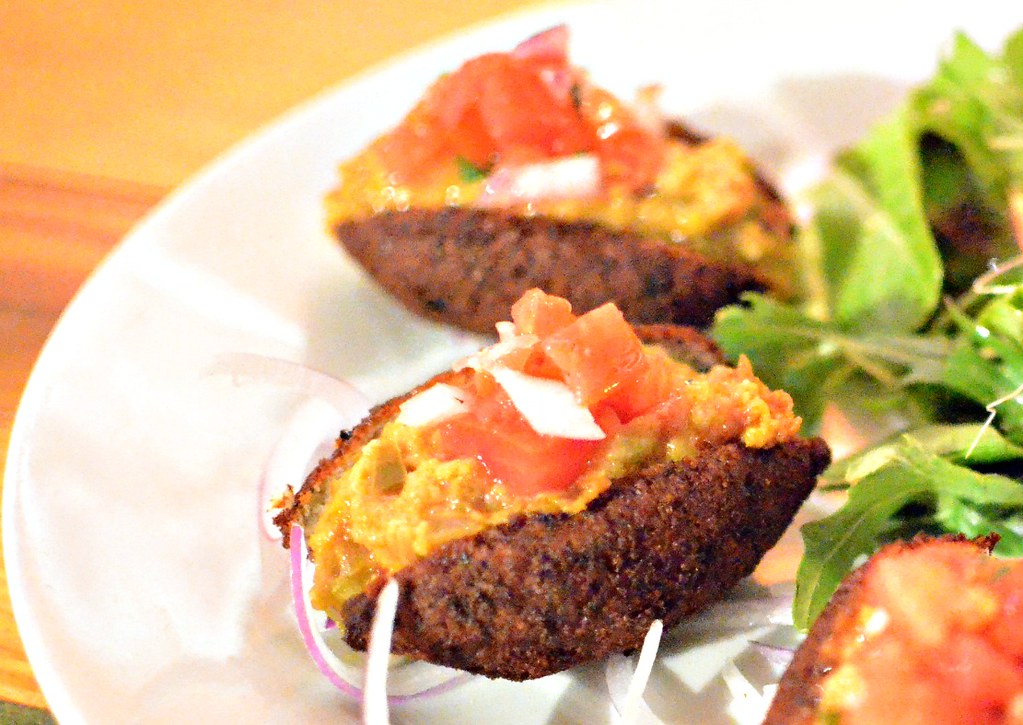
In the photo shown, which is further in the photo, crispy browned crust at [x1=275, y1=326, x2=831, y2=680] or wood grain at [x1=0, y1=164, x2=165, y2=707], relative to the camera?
wood grain at [x1=0, y1=164, x2=165, y2=707]

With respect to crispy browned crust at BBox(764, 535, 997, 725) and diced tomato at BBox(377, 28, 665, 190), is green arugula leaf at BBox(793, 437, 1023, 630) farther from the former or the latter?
diced tomato at BBox(377, 28, 665, 190)

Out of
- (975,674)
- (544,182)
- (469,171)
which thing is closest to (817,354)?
(544,182)

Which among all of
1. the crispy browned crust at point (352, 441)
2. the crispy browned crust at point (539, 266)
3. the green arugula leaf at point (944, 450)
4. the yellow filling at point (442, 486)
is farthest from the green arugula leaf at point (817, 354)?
the yellow filling at point (442, 486)

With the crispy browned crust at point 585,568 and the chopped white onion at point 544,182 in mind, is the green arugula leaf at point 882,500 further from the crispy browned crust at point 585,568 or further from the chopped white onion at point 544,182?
the chopped white onion at point 544,182

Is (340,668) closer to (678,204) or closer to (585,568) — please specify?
(585,568)

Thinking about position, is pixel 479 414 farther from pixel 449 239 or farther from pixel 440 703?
pixel 449 239

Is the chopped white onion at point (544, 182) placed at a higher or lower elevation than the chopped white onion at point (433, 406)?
higher

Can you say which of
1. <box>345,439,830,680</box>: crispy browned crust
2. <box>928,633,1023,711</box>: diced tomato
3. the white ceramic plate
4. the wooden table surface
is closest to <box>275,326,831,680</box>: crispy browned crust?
<box>345,439,830,680</box>: crispy browned crust
